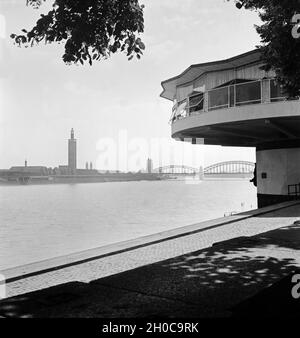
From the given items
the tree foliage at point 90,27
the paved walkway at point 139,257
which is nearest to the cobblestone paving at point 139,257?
the paved walkway at point 139,257

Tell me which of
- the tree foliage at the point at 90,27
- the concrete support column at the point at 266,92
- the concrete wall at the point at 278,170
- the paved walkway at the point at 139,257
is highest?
the concrete support column at the point at 266,92

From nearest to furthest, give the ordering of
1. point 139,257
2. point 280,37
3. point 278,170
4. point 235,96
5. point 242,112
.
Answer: point 280,37 → point 139,257 → point 242,112 → point 235,96 → point 278,170

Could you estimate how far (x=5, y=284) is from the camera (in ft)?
25.5

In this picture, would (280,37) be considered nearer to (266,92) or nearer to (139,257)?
(139,257)

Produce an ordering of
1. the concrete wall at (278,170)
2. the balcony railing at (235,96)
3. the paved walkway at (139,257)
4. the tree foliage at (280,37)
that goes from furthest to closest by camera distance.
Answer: the concrete wall at (278,170), the balcony railing at (235,96), the tree foliage at (280,37), the paved walkway at (139,257)

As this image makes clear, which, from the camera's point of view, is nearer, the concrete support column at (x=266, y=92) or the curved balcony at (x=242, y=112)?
the curved balcony at (x=242, y=112)

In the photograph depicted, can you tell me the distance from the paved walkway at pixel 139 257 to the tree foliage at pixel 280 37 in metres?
4.12

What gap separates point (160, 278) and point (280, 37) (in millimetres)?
5606

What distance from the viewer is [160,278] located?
7.30m

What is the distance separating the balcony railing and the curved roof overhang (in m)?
1.74

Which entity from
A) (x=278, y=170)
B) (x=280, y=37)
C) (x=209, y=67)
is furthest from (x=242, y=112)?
(x=280, y=37)

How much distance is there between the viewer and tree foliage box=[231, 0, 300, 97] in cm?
866

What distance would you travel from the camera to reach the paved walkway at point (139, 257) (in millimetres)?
7820

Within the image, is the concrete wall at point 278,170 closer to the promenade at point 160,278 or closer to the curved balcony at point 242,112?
the curved balcony at point 242,112
